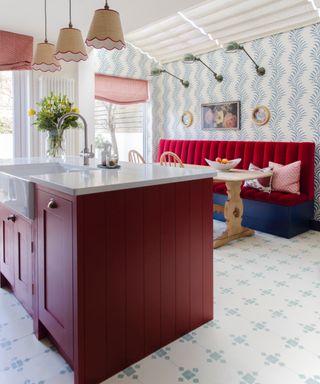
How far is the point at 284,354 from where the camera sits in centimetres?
183

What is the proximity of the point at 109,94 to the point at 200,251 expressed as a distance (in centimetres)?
427

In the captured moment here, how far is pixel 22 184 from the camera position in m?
1.94

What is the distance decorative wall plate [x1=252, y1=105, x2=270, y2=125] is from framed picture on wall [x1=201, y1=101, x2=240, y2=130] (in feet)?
0.91

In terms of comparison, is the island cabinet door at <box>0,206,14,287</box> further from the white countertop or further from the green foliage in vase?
the green foliage in vase

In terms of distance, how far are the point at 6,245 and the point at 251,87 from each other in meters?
3.83

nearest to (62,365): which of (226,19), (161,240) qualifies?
(161,240)

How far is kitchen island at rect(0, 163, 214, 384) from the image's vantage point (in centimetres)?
154

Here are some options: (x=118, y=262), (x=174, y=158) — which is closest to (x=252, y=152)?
(x=174, y=158)

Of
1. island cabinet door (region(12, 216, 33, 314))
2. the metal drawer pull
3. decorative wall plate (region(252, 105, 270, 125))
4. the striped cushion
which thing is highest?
decorative wall plate (region(252, 105, 270, 125))

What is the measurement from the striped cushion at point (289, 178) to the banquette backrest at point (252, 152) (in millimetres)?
103

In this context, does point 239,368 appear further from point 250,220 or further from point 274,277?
point 250,220

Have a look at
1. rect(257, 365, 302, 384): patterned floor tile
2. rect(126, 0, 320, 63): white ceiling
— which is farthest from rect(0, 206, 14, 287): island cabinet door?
rect(126, 0, 320, 63): white ceiling

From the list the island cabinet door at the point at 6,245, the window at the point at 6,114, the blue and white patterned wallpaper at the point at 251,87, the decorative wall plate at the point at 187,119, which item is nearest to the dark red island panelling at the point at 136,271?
the island cabinet door at the point at 6,245

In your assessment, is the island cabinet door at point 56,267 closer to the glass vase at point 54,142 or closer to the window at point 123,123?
the glass vase at point 54,142
